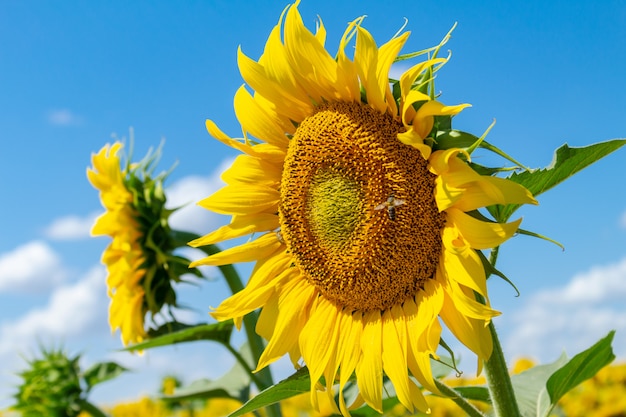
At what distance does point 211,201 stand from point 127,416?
26.2 ft

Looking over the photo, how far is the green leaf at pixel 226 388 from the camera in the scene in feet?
15.6

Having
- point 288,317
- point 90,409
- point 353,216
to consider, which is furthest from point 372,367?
point 90,409

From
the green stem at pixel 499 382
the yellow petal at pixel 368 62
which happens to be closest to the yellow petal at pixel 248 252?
the yellow petal at pixel 368 62

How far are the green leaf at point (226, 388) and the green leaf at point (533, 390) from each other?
1.76 m

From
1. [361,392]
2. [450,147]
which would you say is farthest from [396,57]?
[361,392]

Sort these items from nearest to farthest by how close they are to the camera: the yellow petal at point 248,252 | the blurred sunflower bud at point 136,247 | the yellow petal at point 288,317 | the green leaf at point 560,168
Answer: the green leaf at point 560,168
the yellow petal at point 288,317
the yellow petal at point 248,252
the blurred sunflower bud at point 136,247

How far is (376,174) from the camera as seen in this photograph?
8.45ft

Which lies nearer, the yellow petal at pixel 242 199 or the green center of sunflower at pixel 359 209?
the green center of sunflower at pixel 359 209

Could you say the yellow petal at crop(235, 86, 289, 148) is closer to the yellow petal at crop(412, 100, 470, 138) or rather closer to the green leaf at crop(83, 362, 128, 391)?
the yellow petal at crop(412, 100, 470, 138)

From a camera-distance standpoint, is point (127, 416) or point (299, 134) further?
point (127, 416)

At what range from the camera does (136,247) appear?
15.6 feet

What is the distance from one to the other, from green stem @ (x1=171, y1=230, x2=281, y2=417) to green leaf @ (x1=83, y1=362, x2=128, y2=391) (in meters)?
1.70

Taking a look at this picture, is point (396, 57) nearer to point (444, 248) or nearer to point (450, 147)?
point (450, 147)

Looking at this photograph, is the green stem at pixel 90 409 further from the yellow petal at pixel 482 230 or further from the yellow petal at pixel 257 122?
the yellow petal at pixel 482 230
